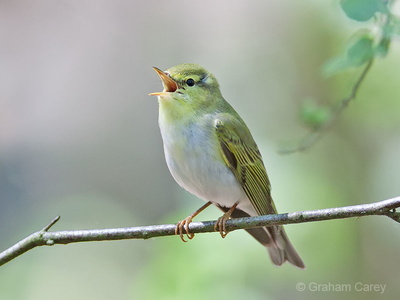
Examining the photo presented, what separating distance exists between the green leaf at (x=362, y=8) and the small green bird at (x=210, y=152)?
1.27 metres

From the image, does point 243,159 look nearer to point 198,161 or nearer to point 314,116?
point 198,161

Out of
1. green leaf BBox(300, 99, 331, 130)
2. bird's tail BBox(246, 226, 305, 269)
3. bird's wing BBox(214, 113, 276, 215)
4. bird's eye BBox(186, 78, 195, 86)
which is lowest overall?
bird's tail BBox(246, 226, 305, 269)

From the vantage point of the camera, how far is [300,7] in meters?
6.52

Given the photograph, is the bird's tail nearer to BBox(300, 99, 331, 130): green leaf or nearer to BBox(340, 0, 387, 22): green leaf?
BBox(300, 99, 331, 130): green leaf

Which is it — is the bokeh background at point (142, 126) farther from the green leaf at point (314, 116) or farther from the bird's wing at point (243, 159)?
the green leaf at point (314, 116)

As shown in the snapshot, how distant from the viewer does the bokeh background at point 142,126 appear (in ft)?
17.1

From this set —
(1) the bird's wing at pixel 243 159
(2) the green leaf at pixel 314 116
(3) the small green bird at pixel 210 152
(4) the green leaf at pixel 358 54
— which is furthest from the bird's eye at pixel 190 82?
(4) the green leaf at pixel 358 54

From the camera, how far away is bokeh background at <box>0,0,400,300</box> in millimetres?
5203

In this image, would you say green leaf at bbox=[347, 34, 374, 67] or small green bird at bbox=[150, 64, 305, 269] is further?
small green bird at bbox=[150, 64, 305, 269]

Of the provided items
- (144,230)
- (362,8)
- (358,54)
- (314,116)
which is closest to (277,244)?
(314,116)

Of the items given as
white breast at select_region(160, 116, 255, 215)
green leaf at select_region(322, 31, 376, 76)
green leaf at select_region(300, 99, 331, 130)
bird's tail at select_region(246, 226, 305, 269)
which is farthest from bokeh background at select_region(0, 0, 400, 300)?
green leaf at select_region(322, 31, 376, 76)

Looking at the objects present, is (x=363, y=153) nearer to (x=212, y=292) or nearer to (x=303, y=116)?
(x=212, y=292)

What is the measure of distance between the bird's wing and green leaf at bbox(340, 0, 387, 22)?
4.35 feet

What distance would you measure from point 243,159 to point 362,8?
4.86ft
